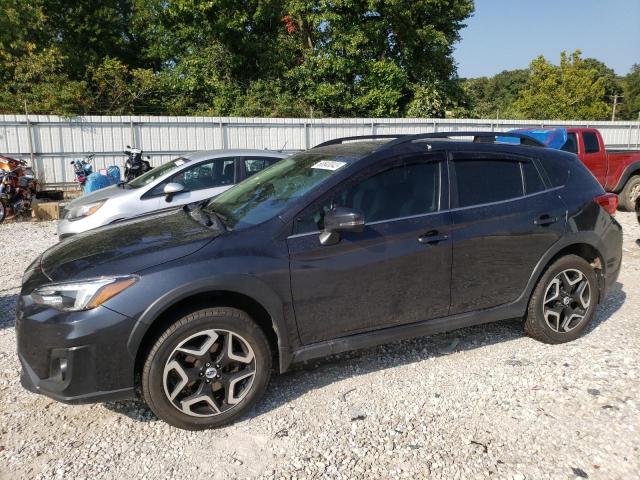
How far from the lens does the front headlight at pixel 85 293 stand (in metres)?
2.86

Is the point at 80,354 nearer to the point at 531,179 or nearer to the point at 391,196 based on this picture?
the point at 391,196

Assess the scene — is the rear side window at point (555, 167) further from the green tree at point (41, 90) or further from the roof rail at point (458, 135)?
the green tree at point (41, 90)

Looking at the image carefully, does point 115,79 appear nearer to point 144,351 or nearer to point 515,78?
point 144,351

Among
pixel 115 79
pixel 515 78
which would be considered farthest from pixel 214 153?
pixel 515 78

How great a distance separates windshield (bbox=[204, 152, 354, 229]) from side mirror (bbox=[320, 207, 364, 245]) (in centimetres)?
33

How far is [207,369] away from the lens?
3.10 metres

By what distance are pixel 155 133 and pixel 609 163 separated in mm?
11907

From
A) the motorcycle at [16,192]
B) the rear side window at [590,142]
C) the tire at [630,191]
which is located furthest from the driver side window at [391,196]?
the motorcycle at [16,192]

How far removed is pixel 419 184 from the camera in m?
3.73

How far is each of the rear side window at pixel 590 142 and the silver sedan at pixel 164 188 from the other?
21.5ft

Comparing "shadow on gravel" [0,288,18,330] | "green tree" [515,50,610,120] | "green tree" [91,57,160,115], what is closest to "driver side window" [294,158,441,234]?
"shadow on gravel" [0,288,18,330]

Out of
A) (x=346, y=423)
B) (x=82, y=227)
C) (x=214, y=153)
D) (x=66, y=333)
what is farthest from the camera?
(x=214, y=153)

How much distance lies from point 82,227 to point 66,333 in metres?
4.45

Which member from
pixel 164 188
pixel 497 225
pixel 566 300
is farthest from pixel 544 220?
pixel 164 188
